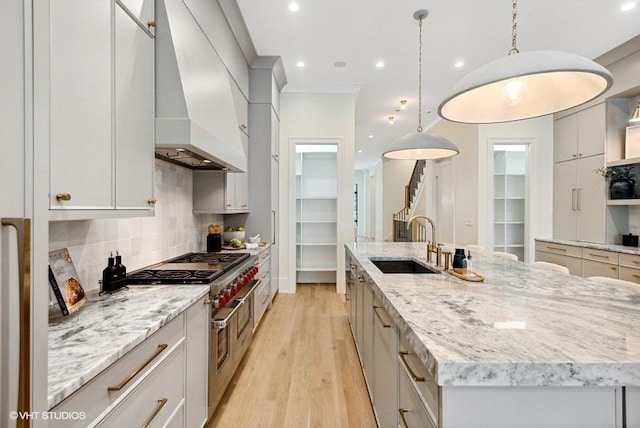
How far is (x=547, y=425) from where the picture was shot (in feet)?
2.80

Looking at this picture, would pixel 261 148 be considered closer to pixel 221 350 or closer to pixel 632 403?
pixel 221 350

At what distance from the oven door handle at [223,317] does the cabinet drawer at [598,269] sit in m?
4.18

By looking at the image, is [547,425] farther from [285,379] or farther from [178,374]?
[285,379]

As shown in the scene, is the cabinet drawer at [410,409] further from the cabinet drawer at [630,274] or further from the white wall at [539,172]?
the white wall at [539,172]

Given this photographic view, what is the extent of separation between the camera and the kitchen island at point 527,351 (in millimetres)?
826

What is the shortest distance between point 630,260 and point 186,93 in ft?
15.0

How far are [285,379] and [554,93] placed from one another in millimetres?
2607

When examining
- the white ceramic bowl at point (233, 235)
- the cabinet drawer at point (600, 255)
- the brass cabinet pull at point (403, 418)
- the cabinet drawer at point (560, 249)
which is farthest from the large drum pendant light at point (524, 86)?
the cabinet drawer at point (560, 249)

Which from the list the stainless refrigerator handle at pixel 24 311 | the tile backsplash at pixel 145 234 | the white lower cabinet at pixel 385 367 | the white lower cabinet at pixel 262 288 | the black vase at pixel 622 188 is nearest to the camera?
the stainless refrigerator handle at pixel 24 311

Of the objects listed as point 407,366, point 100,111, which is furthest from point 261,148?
point 407,366

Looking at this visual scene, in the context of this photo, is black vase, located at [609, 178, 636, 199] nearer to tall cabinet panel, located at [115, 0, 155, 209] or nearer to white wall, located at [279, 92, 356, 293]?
white wall, located at [279, 92, 356, 293]

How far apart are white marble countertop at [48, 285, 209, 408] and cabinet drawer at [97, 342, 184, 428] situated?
0.59ft

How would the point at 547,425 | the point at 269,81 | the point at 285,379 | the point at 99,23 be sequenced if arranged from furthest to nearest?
1. the point at 269,81
2. the point at 285,379
3. the point at 99,23
4. the point at 547,425

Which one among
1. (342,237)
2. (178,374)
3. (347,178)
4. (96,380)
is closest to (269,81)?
(347,178)
